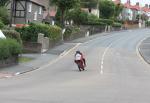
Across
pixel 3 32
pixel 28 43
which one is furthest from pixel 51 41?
pixel 3 32

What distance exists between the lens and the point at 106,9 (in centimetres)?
13600

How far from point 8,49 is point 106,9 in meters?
99.9

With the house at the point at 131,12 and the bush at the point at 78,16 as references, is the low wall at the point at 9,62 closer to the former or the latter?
the bush at the point at 78,16

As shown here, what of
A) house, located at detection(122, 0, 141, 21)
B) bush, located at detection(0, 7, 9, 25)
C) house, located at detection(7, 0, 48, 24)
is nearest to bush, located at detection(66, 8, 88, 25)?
house, located at detection(7, 0, 48, 24)

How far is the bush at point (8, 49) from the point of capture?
36.2m

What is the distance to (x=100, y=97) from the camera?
1964cm

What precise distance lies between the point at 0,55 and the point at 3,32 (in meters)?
11.3

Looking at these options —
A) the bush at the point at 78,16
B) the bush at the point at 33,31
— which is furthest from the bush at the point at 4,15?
the bush at the point at 78,16

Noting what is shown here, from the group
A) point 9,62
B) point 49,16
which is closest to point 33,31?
point 9,62

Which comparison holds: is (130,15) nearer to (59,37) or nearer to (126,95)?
(59,37)

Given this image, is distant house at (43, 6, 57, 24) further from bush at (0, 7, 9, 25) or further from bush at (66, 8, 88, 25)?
bush at (0, 7, 9, 25)

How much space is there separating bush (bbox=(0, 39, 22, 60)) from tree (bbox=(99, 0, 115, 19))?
9507 centimetres

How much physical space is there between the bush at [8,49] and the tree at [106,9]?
9507 cm

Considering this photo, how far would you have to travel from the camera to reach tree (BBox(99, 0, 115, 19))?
134m
